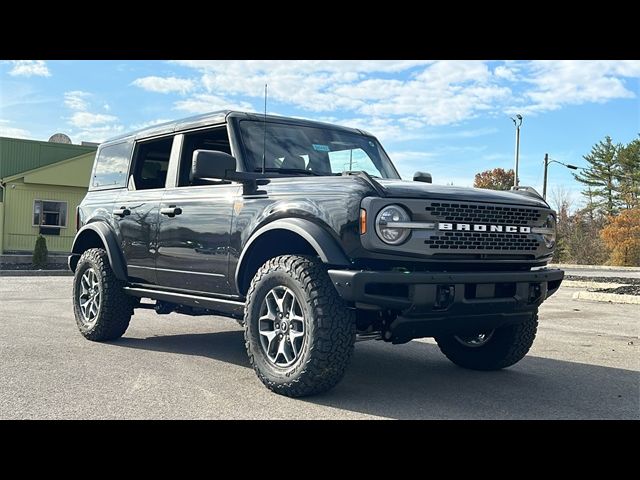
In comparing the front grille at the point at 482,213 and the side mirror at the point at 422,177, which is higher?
the side mirror at the point at 422,177

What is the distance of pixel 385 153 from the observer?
6.60m

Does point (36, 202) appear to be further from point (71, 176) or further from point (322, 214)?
point (322, 214)

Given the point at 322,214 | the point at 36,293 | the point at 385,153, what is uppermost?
the point at 385,153

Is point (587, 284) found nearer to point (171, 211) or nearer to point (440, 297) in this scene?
point (171, 211)

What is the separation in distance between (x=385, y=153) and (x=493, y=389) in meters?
2.63

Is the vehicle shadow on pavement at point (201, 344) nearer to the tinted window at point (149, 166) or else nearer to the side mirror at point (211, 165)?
the tinted window at point (149, 166)

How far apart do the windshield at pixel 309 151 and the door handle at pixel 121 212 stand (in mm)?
1694

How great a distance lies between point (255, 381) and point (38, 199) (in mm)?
28257

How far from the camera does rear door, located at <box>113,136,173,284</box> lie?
6.21 m

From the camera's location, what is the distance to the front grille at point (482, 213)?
445 cm

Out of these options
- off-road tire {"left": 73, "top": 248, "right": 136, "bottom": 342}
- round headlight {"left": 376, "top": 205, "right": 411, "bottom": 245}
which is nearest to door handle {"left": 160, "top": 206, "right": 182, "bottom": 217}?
off-road tire {"left": 73, "top": 248, "right": 136, "bottom": 342}

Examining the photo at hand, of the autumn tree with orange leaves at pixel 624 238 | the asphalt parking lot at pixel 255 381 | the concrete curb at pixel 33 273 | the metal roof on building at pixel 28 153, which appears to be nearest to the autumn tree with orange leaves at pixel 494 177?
the autumn tree with orange leaves at pixel 624 238

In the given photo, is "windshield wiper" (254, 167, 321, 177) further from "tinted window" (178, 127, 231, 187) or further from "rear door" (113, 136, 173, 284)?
"rear door" (113, 136, 173, 284)
